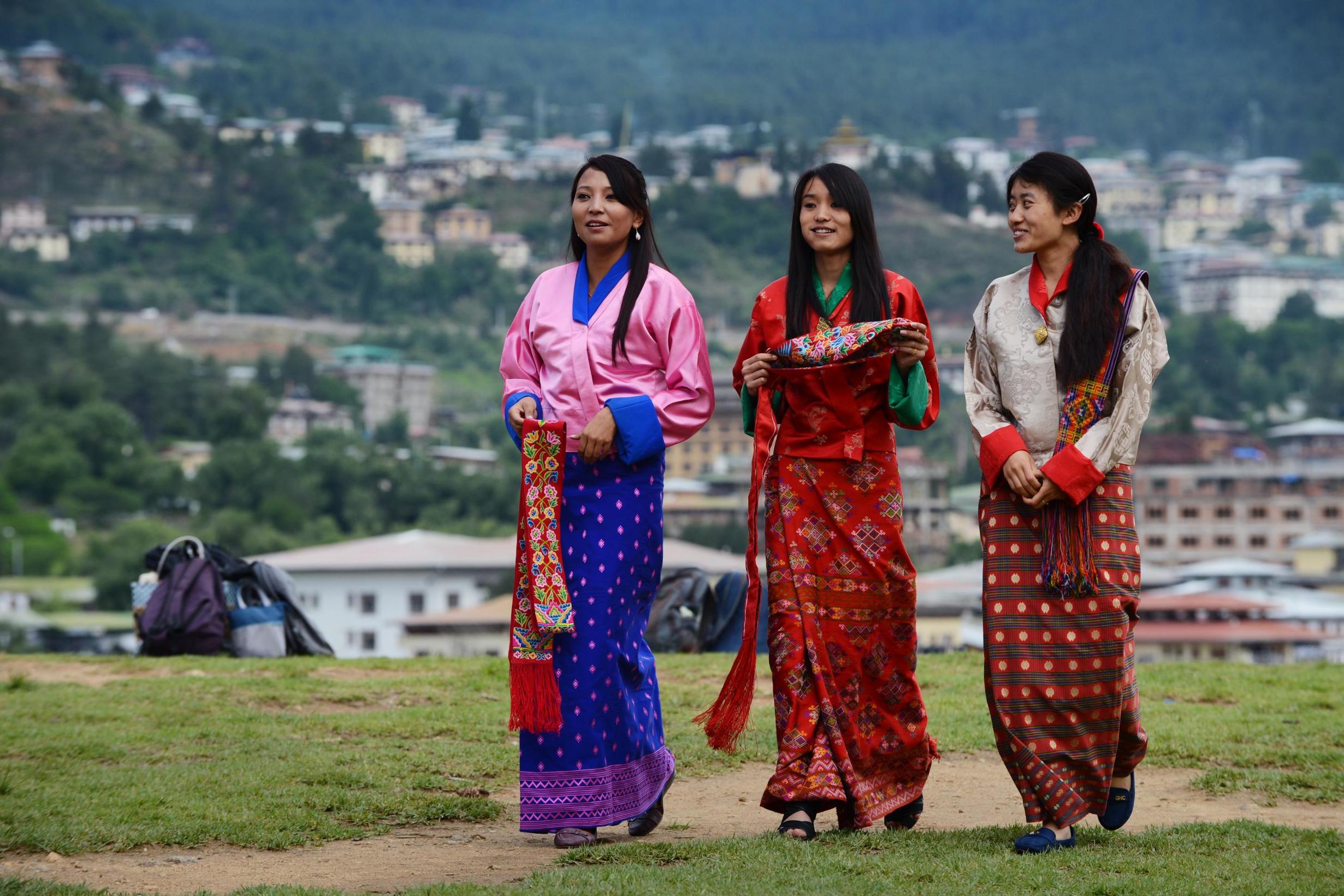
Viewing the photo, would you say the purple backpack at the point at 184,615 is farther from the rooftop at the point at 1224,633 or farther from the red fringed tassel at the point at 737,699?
the rooftop at the point at 1224,633

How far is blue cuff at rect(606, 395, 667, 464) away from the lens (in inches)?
190

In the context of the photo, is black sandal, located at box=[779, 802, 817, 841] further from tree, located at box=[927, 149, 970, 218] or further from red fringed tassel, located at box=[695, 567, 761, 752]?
tree, located at box=[927, 149, 970, 218]

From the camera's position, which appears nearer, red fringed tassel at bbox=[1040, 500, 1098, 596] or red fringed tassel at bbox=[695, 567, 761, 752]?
red fringed tassel at bbox=[1040, 500, 1098, 596]

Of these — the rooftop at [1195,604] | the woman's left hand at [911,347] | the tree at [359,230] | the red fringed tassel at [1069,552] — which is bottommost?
the rooftop at [1195,604]

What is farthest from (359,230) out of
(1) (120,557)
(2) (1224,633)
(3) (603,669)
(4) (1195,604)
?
(3) (603,669)

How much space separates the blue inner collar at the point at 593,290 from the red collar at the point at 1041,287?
1132 millimetres

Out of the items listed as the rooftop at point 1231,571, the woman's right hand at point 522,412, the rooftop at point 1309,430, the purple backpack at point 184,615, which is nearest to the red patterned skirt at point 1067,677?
the woman's right hand at point 522,412

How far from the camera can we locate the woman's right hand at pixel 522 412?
194 inches

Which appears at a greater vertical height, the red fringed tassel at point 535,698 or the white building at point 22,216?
the white building at point 22,216

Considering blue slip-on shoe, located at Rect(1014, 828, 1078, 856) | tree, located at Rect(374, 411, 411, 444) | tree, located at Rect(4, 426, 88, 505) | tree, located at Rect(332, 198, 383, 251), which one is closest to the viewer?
blue slip-on shoe, located at Rect(1014, 828, 1078, 856)

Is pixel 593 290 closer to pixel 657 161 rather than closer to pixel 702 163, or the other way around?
pixel 657 161

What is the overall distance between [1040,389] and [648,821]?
160 centimetres

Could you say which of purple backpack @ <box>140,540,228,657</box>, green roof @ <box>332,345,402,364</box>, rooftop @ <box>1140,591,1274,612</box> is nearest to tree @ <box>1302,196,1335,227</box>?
green roof @ <box>332,345,402,364</box>

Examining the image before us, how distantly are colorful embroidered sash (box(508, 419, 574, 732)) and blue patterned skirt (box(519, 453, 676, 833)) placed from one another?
5cm
